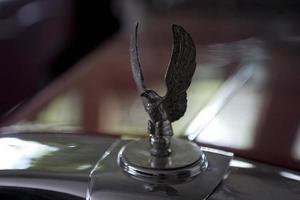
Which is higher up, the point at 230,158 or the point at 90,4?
the point at 90,4

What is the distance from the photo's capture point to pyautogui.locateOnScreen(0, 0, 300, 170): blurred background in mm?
818

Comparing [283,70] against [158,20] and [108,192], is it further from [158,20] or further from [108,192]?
[108,192]

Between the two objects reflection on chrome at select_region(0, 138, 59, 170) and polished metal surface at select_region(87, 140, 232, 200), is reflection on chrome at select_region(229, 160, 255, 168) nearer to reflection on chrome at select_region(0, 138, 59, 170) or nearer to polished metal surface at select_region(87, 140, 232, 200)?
polished metal surface at select_region(87, 140, 232, 200)

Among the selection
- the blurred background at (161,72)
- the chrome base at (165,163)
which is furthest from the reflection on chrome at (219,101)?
the chrome base at (165,163)

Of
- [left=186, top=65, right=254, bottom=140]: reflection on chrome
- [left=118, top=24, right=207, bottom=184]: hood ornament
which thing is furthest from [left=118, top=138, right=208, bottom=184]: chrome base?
[left=186, top=65, right=254, bottom=140]: reflection on chrome

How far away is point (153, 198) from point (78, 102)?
0.36 metres

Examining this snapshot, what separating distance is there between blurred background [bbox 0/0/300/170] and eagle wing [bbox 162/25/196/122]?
5.4 inches

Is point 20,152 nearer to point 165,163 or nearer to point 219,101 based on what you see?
point 165,163

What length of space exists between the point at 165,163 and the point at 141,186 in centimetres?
4

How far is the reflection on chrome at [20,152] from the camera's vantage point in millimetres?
702

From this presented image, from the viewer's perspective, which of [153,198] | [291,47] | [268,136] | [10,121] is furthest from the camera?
[291,47]

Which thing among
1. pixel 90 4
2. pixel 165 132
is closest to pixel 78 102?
pixel 165 132

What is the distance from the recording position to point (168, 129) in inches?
25.7

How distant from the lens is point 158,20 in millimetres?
1345
